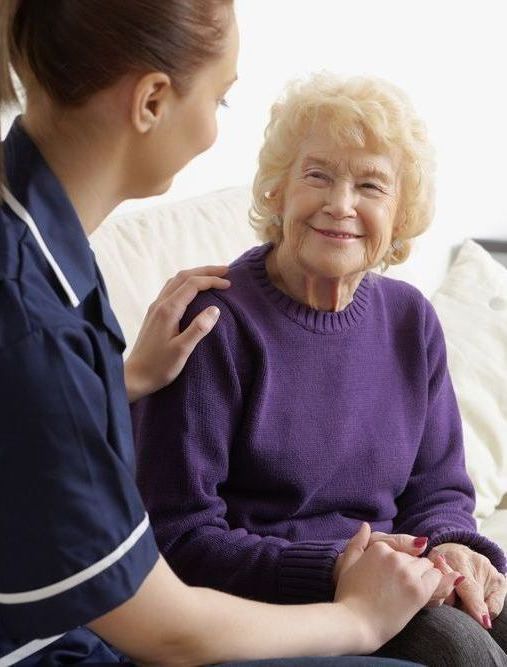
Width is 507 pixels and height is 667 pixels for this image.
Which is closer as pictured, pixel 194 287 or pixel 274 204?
pixel 194 287

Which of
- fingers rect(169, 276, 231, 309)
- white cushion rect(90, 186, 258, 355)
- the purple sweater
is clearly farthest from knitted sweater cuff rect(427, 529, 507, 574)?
white cushion rect(90, 186, 258, 355)

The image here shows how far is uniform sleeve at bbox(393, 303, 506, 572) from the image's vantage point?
179 centimetres

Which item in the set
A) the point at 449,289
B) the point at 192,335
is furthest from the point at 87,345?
the point at 449,289

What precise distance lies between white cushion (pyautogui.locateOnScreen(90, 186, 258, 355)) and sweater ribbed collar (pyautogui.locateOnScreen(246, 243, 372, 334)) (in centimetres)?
29

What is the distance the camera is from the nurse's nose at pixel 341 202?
66.8 inches

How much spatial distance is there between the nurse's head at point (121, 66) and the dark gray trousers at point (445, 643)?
0.66m

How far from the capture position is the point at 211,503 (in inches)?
63.6

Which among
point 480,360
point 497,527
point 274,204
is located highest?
point 274,204

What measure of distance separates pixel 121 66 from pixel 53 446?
0.37 meters

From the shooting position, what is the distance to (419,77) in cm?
306

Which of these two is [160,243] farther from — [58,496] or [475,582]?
[58,496]

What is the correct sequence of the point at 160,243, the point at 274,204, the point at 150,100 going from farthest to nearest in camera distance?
the point at 160,243 → the point at 274,204 → the point at 150,100

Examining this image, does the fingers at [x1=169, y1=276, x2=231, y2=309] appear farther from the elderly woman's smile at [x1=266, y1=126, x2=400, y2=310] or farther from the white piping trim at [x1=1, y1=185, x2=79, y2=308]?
the white piping trim at [x1=1, y1=185, x2=79, y2=308]

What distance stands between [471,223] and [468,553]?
1.73 m
